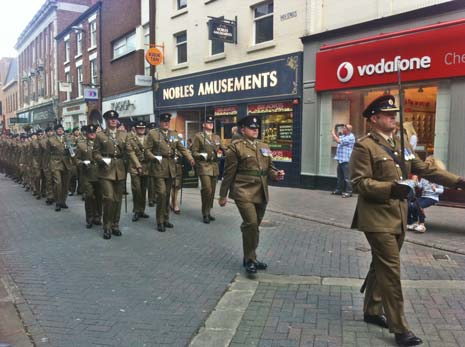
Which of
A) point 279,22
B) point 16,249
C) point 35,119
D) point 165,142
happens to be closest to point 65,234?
point 16,249

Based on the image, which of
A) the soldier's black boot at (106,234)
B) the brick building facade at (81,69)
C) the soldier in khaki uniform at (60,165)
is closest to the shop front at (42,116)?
the brick building facade at (81,69)

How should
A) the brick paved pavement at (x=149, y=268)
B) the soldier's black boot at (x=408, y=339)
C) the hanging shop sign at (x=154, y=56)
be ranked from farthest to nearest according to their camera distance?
1. the hanging shop sign at (x=154, y=56)
2. the brick paved pavement at (x=149, y=268)
3. the soldier's black boot at (x=408, y=339)

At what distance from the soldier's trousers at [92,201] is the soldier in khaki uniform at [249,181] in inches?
145

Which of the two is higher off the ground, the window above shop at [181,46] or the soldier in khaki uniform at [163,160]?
the window above shop at [181,46]

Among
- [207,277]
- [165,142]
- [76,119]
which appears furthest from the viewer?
[76,119]

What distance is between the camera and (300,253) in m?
6.39

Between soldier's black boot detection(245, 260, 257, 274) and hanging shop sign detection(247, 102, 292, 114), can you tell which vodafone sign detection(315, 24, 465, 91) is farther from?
soldier's black boot detection(245, 260, 257, 274)

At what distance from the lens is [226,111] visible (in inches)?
653

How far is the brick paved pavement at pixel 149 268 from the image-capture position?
13.0ft

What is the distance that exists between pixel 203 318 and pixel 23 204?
8804 mm

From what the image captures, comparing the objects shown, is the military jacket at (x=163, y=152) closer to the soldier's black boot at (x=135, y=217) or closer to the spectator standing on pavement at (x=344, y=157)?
the soldier's black boot at (x=135, y=217)

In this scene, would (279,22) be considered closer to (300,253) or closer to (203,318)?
(300,253)

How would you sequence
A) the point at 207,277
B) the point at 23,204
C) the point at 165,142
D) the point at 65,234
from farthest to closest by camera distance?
1. the point at 23,204
2. the point at 165,142
3. the point at 65,234
4. the point at 207,277

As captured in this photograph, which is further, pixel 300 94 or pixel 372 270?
pixel 300 94
